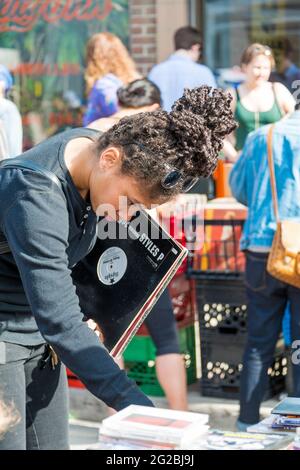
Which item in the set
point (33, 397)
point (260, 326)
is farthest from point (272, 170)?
point (33, 397)

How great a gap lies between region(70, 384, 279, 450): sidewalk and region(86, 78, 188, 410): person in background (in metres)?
0.21

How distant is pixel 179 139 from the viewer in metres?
2.35

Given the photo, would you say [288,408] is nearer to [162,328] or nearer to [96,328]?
[96,328]

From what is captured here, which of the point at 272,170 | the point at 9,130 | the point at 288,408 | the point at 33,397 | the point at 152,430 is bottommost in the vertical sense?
the point at 33,397

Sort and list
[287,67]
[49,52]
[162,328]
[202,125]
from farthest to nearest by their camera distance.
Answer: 1. [287,67]
2. [49,52]
3. [162,328]
4. [202,125]

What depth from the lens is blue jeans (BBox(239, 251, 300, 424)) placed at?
4.59 metres

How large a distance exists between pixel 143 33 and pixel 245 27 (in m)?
1.99

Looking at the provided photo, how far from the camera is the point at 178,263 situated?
2.80 meters

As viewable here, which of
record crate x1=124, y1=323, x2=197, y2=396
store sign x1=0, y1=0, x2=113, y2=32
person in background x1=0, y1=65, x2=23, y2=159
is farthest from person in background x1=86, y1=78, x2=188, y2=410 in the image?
store sign x1=0, y1=0, x2=113, y2=32

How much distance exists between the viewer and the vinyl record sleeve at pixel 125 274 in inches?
111

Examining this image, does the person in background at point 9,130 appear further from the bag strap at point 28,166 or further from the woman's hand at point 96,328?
the bag strap at point 28,166

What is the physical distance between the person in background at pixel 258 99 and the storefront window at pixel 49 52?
2934 mm

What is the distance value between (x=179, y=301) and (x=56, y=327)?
310 centimetres

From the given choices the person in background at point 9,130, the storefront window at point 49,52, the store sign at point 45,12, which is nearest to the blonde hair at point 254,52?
the person in background at point 9,130
